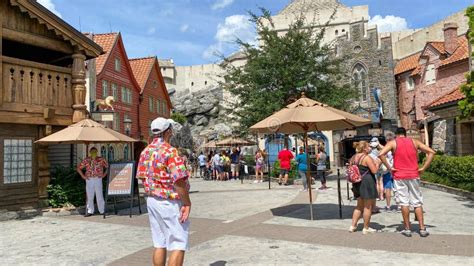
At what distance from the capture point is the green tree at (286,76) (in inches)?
737

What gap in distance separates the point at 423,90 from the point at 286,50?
1562 cm

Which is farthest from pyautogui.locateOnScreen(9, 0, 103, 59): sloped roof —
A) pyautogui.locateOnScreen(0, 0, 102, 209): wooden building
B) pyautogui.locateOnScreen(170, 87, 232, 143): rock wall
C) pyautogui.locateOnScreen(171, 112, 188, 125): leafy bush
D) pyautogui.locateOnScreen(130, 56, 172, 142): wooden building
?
pyautogui.locateOnScreen(171, 112, 188, 125): leafy bush

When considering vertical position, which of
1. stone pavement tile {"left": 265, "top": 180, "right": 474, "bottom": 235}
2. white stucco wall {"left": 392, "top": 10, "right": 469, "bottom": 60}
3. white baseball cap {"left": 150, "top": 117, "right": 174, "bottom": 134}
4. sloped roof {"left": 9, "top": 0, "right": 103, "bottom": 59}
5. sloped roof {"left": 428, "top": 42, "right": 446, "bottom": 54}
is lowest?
stone pavement tile {"left": 265, "top": 180, "right": 474, "bottom": 235}

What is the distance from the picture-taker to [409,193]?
6.82 metres

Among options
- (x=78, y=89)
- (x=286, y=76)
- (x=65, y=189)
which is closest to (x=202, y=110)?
(x=286, y=76)

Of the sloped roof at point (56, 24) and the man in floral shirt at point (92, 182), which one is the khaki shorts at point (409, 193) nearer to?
the man in floral shirt at point (92, 182)

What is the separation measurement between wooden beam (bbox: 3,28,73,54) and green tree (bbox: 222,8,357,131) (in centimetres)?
932

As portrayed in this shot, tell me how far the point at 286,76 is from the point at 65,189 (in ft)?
37.0

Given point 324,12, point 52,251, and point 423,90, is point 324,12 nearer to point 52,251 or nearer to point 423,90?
point 423,90

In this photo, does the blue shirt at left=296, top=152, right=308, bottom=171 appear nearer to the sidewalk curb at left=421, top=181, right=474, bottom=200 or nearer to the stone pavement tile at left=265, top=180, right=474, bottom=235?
the stone pavement tile at left=265, top=180, right=474, bottom=235

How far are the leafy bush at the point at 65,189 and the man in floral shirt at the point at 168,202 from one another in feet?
24.6

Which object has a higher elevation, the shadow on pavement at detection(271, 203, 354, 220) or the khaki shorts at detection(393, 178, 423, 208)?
the khaki shorts at detection(393, 178, 423, 208)

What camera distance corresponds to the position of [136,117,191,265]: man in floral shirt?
165 inches

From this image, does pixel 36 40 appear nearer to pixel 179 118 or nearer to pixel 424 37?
pixel 424 37
